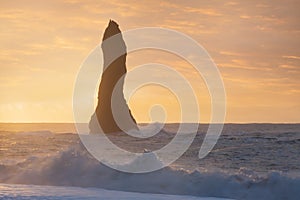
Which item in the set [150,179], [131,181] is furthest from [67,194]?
[150,179]

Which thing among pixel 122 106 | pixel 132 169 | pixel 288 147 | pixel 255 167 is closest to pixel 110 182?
pixel 132 169

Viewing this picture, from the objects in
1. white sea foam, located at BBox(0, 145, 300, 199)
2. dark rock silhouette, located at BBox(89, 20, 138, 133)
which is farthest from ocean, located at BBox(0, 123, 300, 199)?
dark rock silhouette, located at BBox(89, 20, 138, 133)

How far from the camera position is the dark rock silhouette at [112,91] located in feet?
171

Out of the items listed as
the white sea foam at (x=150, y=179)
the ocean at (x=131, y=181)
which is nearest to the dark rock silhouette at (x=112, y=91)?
the ocean at (x=131, y=181)

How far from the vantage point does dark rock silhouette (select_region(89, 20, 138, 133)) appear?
171ft

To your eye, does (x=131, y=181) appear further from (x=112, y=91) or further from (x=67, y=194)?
(x=112, y=91)

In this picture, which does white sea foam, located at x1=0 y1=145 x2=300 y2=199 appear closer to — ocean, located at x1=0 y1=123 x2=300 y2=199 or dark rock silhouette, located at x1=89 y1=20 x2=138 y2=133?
ocean, located at x1=0 y1=123 x2=300 y2=199

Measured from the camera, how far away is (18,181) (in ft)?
68.8

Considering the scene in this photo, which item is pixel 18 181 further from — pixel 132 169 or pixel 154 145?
pixel 154 145

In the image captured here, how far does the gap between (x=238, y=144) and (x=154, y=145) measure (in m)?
5.27

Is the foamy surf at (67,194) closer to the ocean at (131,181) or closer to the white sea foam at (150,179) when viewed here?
the ocean at (131,181)

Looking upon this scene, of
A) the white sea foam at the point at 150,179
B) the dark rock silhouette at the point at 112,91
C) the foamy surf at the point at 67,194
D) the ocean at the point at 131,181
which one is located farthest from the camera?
the dark rock silhouette at the point at 112,91

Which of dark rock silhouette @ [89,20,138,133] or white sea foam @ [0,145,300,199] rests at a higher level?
white sea foam @ [0,145,300,199]

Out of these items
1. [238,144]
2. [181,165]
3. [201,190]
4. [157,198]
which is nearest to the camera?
[157,198]
